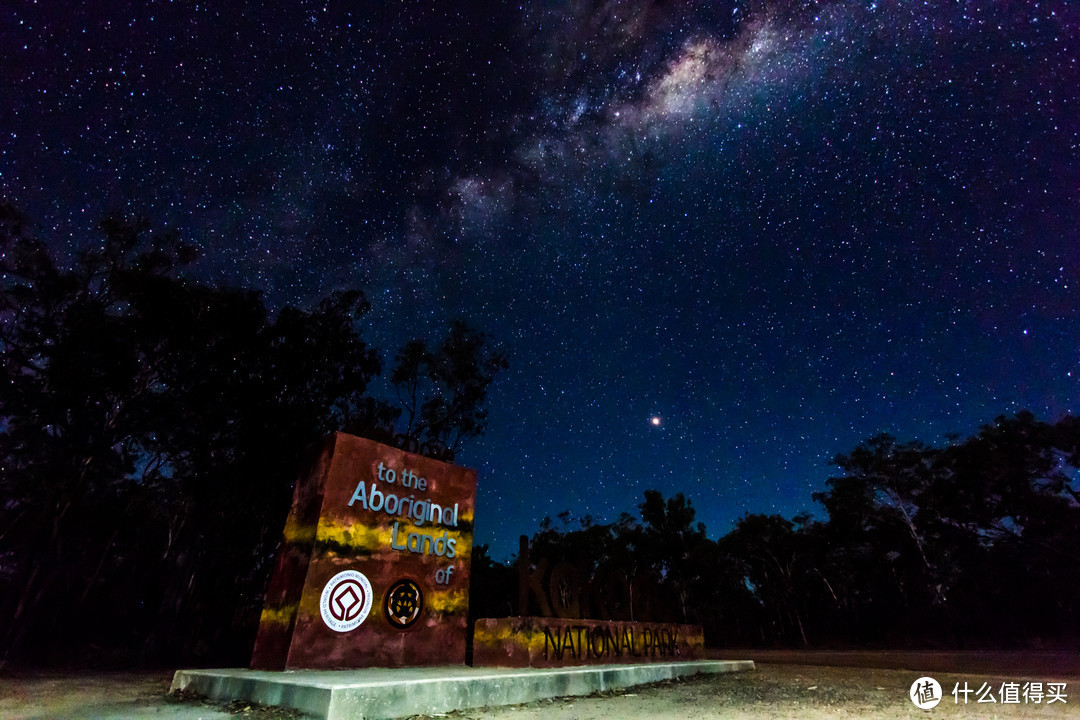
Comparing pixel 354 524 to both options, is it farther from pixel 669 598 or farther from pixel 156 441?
pixel 156 441

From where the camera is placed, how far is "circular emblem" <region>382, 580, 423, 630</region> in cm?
1100

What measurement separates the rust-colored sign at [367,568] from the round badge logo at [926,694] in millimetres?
9088

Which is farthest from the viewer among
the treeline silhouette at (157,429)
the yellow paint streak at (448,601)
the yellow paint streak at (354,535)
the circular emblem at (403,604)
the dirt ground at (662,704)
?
the treeline silhouette at (157,429)

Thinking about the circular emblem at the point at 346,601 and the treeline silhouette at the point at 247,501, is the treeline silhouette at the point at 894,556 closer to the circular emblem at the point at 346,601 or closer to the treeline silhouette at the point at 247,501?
the treeline silhouette at the point at 247,501

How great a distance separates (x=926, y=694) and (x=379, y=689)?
11.1 m

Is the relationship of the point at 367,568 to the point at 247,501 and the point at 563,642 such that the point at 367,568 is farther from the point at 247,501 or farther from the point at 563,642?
the point at 247,501

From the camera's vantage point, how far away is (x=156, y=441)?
900 inches

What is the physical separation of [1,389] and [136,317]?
16.1ft

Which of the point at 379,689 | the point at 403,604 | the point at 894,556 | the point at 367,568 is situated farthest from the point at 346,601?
the point at 894,556

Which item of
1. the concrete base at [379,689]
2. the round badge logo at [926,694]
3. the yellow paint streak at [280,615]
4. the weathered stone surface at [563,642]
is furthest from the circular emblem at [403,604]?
the round badge logo at [926,694]

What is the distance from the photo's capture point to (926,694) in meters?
11.1

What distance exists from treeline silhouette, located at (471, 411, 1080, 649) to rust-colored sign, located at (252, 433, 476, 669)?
21.3m

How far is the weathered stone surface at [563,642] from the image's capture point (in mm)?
11648

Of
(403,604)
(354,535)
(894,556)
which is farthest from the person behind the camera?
(894,556)
